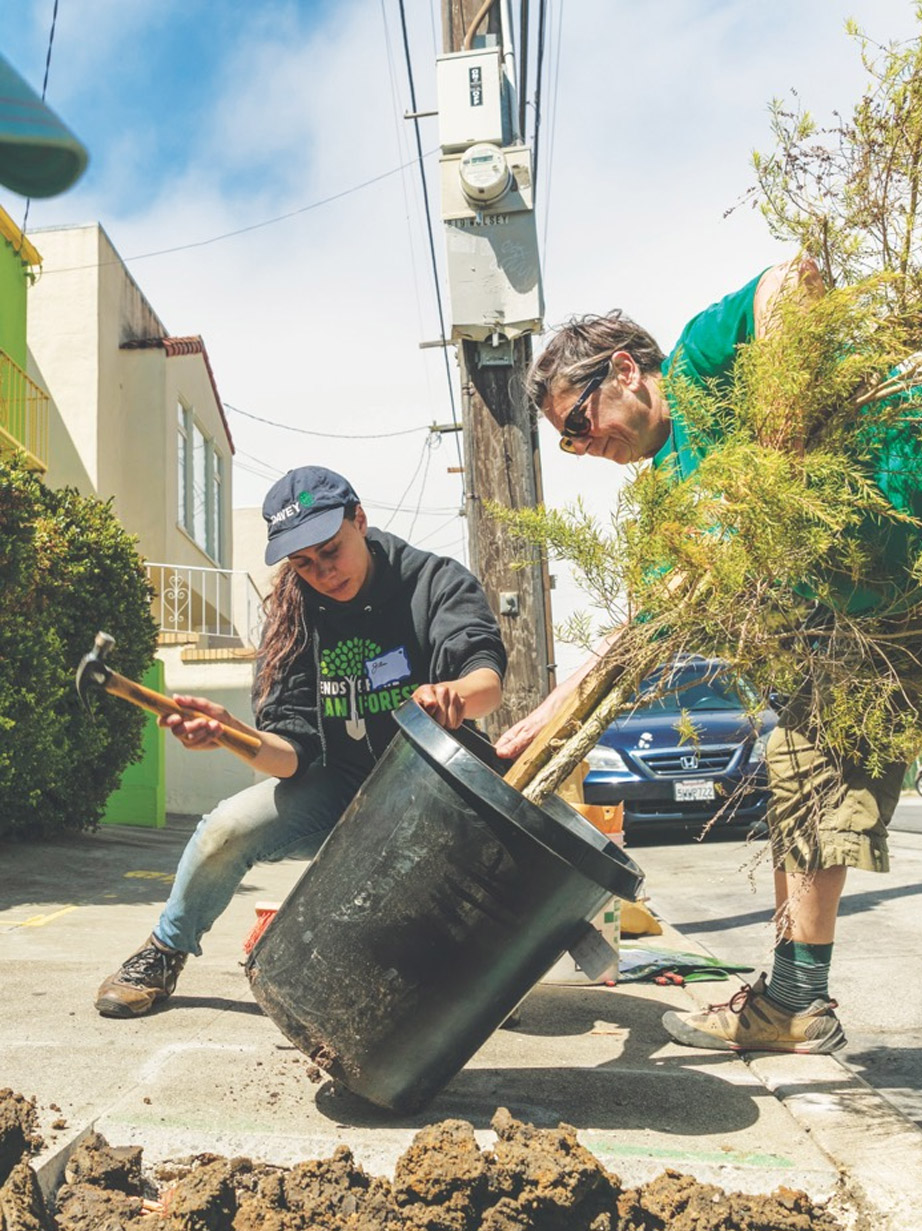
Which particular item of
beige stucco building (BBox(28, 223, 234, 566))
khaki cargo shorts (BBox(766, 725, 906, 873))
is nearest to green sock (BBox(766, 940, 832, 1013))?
khaki cargo shorts (BBox(766, 725, 906, 873))

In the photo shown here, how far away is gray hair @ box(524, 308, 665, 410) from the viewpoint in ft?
8.52

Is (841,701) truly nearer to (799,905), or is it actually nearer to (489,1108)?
(799,905)

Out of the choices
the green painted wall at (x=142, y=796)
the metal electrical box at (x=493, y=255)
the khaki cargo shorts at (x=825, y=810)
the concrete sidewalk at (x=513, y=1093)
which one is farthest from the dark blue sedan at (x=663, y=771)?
the khaki cargo shorts at (x=825, y=810)

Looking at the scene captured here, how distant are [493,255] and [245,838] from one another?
146 inches

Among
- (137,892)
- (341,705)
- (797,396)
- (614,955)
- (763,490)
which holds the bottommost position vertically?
(137,892)

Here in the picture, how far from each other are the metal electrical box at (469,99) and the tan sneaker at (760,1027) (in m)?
4.55

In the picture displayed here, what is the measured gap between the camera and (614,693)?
232 cm

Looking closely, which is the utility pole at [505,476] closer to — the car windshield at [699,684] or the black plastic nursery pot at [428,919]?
the car windshield at [699,684]

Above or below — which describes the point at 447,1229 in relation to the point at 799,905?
below

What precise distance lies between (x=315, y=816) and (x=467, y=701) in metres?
0.63

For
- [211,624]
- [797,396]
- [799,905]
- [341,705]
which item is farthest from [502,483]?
[211,624]

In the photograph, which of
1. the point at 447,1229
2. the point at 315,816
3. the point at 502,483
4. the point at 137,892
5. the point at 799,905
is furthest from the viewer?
the point at 137,892

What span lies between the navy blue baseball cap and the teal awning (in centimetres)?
111

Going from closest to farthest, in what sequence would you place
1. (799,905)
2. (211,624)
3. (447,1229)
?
1. (447,1229)
2. (799,905)
3. (211,624)
